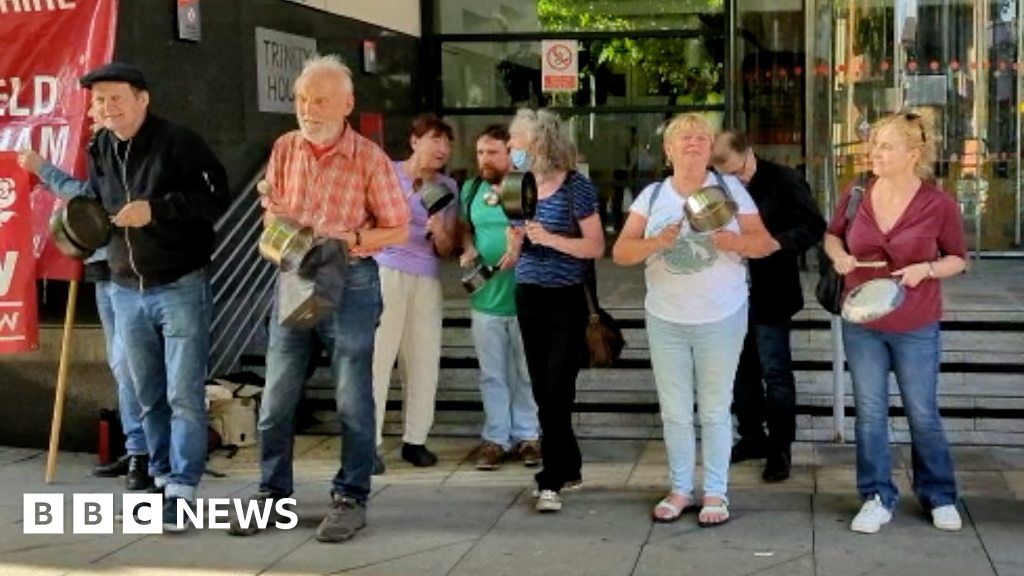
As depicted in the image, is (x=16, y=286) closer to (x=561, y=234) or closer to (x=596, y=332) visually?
(x=561, y=234)

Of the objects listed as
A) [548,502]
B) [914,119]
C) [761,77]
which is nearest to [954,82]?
[761,77]

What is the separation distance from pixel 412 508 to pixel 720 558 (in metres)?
1.50

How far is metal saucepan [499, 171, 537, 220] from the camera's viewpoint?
19.2 feet

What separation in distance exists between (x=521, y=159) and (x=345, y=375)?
129cm

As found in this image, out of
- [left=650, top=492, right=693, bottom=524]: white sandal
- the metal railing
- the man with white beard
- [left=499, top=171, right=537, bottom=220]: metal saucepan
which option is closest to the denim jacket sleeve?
the man with white beard

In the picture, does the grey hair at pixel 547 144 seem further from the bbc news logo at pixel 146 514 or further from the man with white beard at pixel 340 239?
the bbc news logo at pixel 146 514

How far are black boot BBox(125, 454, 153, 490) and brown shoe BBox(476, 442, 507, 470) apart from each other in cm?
160

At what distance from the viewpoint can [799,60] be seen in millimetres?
12188

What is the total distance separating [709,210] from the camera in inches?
215

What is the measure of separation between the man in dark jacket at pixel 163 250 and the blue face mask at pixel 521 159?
4.20 feet

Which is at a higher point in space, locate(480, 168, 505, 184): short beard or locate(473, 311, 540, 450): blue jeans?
locate(480, 168, 505, 184): short beard

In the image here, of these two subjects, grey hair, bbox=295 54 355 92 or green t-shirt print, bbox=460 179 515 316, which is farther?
green t-shirt print, bbox=460 179 515 316

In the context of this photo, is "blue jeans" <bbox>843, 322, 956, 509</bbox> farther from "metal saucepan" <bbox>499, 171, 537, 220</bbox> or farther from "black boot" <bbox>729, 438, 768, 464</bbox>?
"metal saucepan" <bbox>499, 171, 537, 220</bbox>

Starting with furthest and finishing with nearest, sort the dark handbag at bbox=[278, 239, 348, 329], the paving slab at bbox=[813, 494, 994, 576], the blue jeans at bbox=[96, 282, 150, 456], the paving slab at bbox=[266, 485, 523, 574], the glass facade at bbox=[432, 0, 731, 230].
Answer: the glass facade at bbox=[432, 0, 731, 230] → the blue jeans at bbox=[96, 282, 150, 456] → the paving slab at bbox=[266, 485, 523, 574] → the dark handbag at bbox=[278, 239, 348, 329] → the paving slab at bbox=[813, 494, 994, 576]
